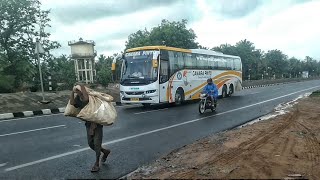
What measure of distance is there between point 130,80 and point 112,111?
37.0ft

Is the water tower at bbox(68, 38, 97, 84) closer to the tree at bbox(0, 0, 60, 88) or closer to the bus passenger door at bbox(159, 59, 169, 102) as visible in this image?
the tree at bbox(0, 0, 60, 88)

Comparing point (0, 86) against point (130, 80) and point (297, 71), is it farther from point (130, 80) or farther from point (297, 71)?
point (297, 71)

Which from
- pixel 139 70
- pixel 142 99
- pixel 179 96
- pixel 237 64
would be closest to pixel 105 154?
pixel 142 99

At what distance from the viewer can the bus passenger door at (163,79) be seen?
690 inches

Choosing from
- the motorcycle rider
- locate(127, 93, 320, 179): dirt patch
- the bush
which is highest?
the bush

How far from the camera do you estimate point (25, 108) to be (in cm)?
1722

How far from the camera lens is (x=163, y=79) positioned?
17.8 metres

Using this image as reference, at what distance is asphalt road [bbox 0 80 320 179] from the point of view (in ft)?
20.4

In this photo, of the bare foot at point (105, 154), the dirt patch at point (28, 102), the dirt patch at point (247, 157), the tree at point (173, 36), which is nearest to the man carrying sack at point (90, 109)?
the bare foot at point (105, 154)

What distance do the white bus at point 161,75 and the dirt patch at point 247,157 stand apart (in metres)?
7.68

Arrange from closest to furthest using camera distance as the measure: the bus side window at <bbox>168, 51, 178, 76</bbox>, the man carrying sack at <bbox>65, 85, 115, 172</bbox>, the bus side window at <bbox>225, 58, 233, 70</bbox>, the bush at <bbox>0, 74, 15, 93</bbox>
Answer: the man carrying sack at <bbox>65, 85, 115, 172</bbox>, the bus side window at <bbox>168, 51, 178, 76</bbox>, the bush at <bbox>0, 74, 15, 93</bbox>, the bus side window at <bbox>225, 58, 233, 70</bbox>

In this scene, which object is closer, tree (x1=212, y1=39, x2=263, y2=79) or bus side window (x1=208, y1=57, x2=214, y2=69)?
bus side window (x1=208, y1=57, x2=214, y2=69)

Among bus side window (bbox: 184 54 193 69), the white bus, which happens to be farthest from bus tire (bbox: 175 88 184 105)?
bus side window (bbox: 184 54 193 69)

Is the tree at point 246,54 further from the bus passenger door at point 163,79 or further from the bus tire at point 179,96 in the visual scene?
the bus passenger door at point 163,79
